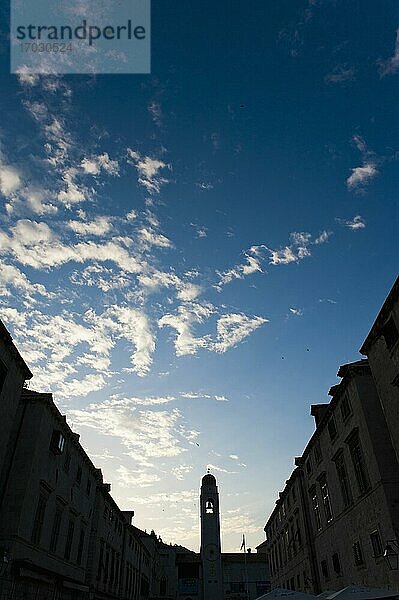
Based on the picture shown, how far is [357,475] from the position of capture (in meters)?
21.4

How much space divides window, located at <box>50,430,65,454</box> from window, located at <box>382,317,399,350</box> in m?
18.0

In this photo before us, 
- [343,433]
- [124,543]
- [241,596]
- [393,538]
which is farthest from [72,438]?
[241,596]

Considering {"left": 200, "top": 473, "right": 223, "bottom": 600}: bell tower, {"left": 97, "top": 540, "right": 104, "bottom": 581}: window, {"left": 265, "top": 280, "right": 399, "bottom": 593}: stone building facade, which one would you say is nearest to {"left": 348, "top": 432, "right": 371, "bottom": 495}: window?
{"left": 265, "top": 280, "right": 399, "bottom": 593}: stone building facade

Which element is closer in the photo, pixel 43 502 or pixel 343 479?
pixel 43 502

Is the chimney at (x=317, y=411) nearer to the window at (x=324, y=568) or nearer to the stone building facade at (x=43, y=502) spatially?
the window at (x=324, y=568)

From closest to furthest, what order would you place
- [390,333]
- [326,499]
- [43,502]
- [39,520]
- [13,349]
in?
[390,333]
[13,349]
[39,520]
[43,502]
[326,499]

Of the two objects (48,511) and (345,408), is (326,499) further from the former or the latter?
(48,511)

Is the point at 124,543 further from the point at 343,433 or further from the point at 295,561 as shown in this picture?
the point at 343,433

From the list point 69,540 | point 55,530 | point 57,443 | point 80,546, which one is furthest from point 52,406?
point 80,546

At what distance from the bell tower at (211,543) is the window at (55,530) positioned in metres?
44.2

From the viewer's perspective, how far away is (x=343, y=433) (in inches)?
909

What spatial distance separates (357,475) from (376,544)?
10.4ft

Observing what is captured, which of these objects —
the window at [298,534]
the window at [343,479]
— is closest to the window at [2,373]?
the window at [343,479]

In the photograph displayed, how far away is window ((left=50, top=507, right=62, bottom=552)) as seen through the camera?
23.4 meters
